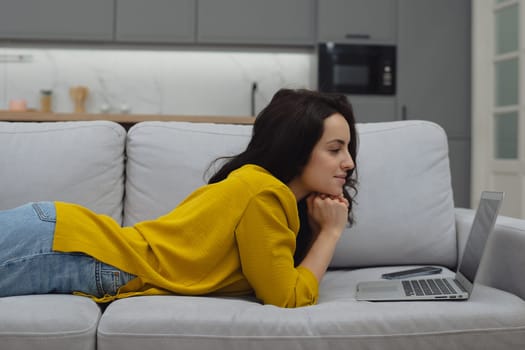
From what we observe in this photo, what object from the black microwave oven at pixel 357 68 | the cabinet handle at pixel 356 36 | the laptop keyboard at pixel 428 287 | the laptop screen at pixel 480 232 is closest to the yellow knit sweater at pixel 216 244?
the laptop keyboard at pixel 428 287

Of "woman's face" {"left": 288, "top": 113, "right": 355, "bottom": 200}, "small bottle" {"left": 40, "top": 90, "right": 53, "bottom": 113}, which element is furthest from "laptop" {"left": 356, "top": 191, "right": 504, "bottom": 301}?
"small bottle" {"left": 40, "top": 90, "right": 53, "bottom": 113}

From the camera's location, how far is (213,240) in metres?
1.38

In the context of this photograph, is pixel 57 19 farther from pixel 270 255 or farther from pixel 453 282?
pixel 453 282

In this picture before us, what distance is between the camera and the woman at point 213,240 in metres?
1.35

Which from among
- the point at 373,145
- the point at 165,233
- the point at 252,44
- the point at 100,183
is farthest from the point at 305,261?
the point at 252,44

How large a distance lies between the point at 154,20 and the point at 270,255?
339 centimetres

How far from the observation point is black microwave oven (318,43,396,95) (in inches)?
172

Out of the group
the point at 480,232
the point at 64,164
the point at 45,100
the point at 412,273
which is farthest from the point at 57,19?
the point at 480,232

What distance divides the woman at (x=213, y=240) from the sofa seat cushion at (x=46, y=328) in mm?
160

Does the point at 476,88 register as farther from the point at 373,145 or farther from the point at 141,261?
the point at 141,261

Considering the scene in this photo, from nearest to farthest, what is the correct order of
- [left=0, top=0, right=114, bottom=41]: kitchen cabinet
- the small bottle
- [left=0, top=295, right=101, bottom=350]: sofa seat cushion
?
[left=0, top=295, right=101, bottom=350]: sofa seat cushion
[left=0, top=0, right=114, bottom=41]: kitchen cabinet
the small bottle

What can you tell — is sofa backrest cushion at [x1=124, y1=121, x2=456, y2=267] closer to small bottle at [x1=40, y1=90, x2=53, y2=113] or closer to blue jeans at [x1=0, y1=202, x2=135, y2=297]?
blue jeans at [x1=0, y1=202, x2=135, y2=297]

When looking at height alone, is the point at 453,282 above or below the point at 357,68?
below

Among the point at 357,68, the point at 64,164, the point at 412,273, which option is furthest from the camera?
the point at 357,68
